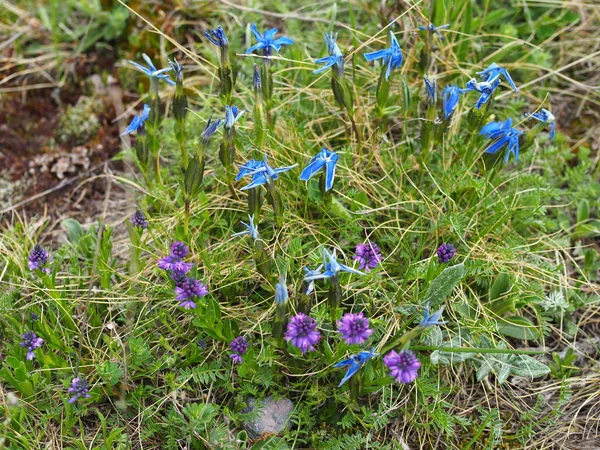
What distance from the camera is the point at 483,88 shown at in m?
2.57

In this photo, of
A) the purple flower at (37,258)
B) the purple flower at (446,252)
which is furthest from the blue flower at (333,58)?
the purple flower at (37,258)

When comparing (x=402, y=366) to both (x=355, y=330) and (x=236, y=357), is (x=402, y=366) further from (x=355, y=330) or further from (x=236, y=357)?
(x=236, y=357)

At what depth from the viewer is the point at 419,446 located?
7.93 feet

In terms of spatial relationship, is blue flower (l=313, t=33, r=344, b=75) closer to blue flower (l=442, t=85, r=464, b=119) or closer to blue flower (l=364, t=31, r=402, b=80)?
blue flower (l=364, t=31, r=402, b=80)

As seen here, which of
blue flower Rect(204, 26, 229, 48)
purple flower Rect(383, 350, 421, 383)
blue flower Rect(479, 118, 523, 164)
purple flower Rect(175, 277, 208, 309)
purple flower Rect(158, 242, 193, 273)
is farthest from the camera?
blue flower Rect(479, 118, 523, 164)

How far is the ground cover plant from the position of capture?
2.32 m

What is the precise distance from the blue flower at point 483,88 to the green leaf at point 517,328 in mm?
845

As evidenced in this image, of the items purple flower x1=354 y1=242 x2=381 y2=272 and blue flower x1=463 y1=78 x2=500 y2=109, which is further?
blue flower x1=463 y1=78 x2=500 y2=109

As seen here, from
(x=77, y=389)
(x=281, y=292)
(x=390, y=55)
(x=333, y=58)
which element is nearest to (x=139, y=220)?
(x=77, y=389)

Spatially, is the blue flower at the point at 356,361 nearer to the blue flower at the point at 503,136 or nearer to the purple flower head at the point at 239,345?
the purple flower head at the point at 239,345

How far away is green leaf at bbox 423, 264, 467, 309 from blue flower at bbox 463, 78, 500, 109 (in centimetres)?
68

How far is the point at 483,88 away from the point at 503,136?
21 centimetres

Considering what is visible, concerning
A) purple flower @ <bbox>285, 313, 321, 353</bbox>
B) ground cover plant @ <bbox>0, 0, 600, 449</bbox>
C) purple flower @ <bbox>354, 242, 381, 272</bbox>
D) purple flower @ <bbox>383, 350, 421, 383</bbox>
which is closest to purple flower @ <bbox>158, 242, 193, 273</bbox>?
ground cover plant @ <bbox>0, 0, 600, 449</bbox>

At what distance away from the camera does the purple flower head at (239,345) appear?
2314mm
